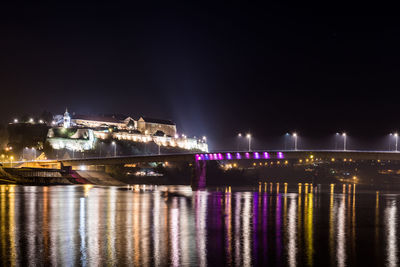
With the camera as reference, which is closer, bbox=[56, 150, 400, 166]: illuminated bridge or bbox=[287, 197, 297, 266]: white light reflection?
→ bbox=[287, 197, 297, 266]: white light reflection

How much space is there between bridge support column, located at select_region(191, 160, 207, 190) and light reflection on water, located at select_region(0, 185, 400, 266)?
5241cm

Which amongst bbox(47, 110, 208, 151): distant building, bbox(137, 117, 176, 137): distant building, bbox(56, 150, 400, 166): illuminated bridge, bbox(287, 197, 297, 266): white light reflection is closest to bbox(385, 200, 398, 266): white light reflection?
bbox(287, 197, 297, 266): white light reflection

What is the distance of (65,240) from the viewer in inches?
1054

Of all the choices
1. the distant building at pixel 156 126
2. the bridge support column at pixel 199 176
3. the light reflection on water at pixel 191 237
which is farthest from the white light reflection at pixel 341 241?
the distant building at pixel 156 126

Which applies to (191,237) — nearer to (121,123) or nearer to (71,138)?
(71,138)

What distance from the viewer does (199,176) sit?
99438 millimetres

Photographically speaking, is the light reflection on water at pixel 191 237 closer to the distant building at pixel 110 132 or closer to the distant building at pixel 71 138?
the distant building at pixel 71 138

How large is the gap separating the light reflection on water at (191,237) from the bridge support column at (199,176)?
172 ft

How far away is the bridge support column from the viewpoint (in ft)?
321

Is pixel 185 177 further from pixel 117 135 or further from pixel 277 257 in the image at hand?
pixel 277 257

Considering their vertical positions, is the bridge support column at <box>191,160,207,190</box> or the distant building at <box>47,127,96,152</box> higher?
the distant building at <box>47,127,96,152</box>

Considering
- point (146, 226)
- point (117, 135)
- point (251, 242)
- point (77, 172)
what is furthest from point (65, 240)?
point (117, 135)

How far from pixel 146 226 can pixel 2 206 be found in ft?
60.9

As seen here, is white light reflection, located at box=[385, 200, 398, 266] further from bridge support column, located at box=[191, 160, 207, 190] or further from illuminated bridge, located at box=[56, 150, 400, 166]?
bridge support column, located at box=[191, 160, 207, 190]
